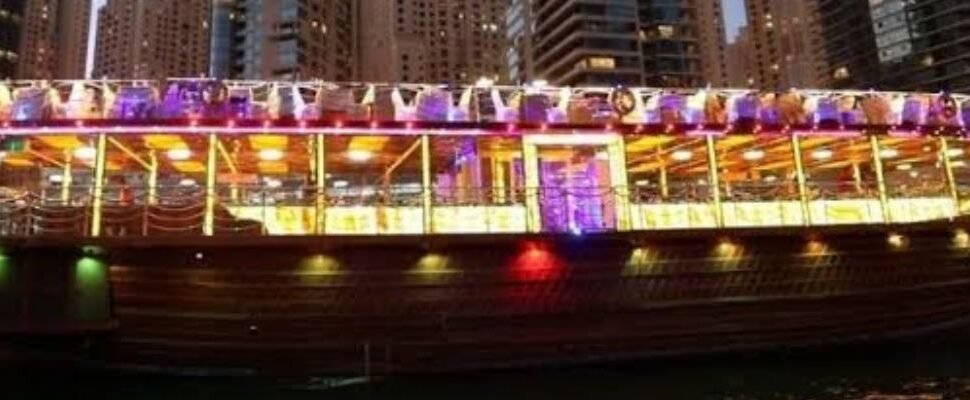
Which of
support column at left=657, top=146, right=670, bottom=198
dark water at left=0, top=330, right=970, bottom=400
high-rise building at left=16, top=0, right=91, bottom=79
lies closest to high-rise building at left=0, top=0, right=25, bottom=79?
high-rise building at left=16, top=0, right=91, bottom=79

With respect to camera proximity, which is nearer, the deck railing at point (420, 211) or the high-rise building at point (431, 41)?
the deck railing at point (420, 211)

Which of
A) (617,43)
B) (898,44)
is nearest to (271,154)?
(617,43)

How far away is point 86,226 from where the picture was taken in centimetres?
1230

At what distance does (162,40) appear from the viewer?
142 metres

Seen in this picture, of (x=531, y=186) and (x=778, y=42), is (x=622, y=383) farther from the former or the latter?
(x=778, y=42)

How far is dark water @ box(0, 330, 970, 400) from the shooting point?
36.4 ft

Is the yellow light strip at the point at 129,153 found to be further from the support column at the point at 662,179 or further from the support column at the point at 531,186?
the support column at the point at 662,179

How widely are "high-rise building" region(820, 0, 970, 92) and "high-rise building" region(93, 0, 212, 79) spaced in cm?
9567

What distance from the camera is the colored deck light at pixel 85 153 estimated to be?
1422cm

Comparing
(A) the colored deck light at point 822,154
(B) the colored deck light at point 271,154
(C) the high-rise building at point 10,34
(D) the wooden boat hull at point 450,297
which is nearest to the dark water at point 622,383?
(D) the wooden boat hull at point 450,297

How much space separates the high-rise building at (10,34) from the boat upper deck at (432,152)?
68415 millimetres

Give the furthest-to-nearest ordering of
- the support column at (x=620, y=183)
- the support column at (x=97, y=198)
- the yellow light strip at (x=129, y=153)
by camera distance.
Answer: the support column at (x=620, y=183)
the yellow light strip at (x=129, y=153)
the support column at (x=97, y=198)

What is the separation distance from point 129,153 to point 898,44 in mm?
93564

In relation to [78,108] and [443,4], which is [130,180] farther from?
[443,4]
